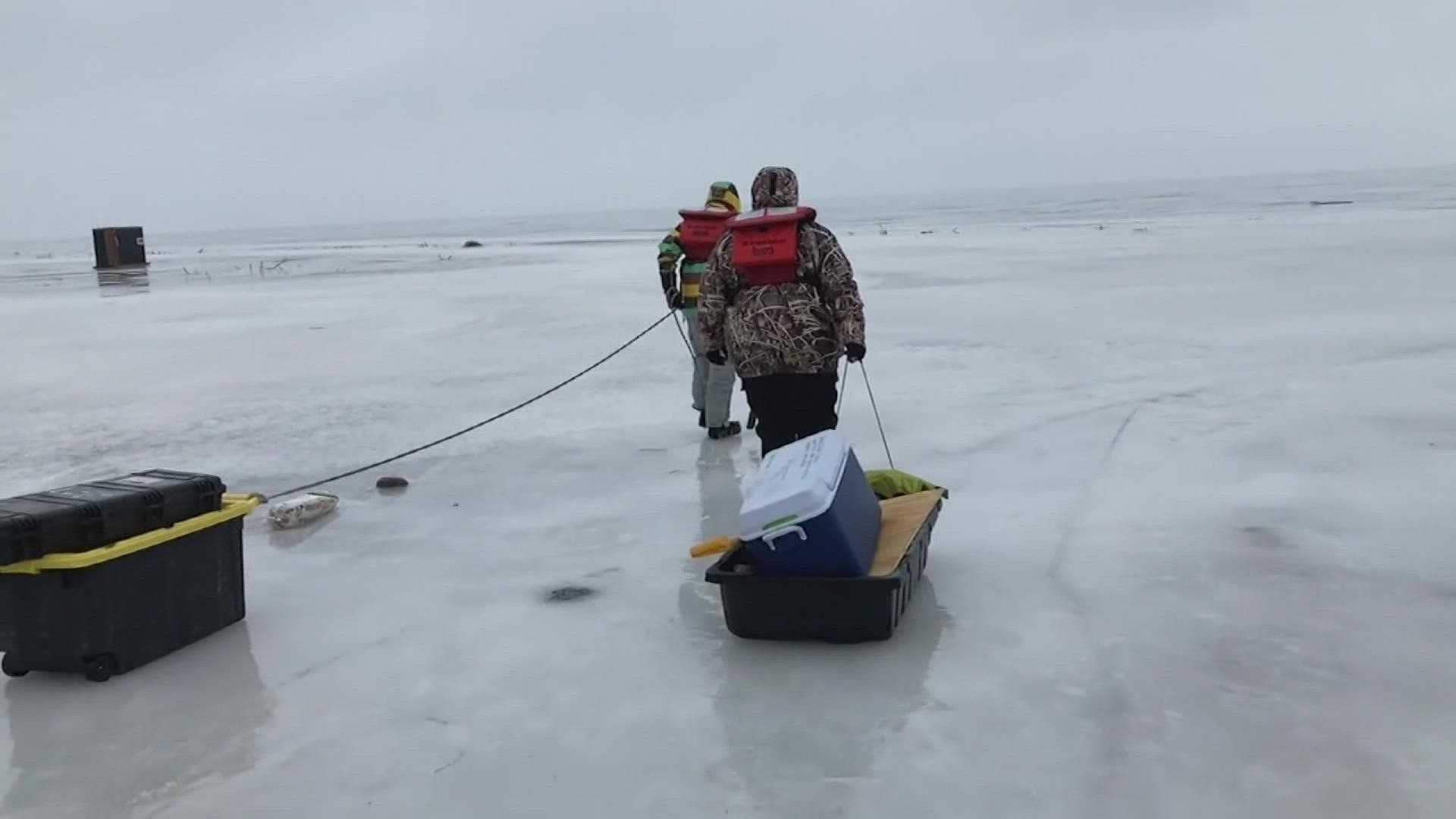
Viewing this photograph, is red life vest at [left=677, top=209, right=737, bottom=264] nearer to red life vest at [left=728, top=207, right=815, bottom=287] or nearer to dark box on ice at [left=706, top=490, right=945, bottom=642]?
red life vest at [left=728, top=207, right=815, bottom=287]

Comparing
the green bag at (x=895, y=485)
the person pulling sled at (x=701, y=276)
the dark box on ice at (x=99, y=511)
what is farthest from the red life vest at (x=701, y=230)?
the dark box on ice at (x=99, y=511)

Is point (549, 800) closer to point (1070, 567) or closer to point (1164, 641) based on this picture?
point (1164, 641)

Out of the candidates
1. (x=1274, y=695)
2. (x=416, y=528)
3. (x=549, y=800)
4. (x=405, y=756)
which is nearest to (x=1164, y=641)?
(x=1274, y=695)

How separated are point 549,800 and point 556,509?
262 centimetres

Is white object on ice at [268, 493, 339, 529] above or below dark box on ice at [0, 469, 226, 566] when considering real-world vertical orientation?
below

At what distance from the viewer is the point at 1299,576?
3994mm

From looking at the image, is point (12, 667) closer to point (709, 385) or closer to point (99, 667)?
point (99, 667)

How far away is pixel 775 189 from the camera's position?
14.4 ft

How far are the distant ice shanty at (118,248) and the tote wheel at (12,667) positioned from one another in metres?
29.9

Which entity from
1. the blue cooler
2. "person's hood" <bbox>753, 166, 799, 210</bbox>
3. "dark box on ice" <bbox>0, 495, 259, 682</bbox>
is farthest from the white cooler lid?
"dark box on ice" <bbox>0, 495, 259, 682</bbox>

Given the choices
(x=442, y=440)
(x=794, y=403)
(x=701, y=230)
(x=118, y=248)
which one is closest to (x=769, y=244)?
(x=794, y=403)

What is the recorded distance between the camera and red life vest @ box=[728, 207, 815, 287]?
4.24 metres

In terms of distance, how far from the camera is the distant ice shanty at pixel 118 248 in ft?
99.5

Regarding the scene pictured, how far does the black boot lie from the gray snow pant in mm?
22
